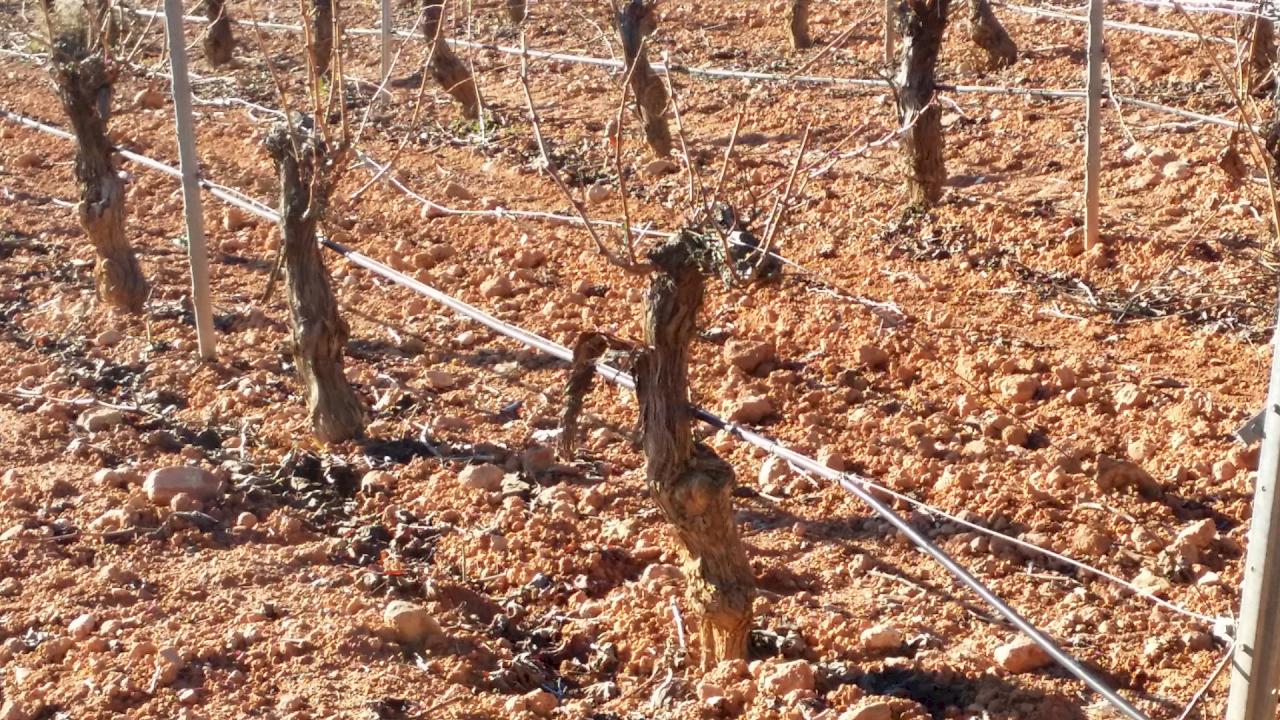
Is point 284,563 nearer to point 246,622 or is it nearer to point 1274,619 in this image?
point 246,622

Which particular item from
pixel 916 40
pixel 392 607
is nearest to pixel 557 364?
pixel 392 607

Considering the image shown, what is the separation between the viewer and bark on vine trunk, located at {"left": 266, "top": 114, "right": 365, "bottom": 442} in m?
4.90

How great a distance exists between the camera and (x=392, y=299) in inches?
→ 244

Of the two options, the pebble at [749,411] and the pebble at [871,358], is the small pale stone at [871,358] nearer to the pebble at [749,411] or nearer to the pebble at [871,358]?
the pebble at [871,358]

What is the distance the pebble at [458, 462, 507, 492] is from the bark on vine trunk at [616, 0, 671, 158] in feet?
9.89

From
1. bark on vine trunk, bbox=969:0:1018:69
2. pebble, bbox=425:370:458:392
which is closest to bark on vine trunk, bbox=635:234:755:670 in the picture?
pebble, bbox=425:370:458:392

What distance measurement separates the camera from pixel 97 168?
6035mm

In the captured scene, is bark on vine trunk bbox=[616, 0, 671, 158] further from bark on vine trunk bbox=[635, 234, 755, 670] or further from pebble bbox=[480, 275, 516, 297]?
bark on vine trunk bbox=[635, 234, 755, 670]

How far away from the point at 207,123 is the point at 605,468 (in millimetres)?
5445

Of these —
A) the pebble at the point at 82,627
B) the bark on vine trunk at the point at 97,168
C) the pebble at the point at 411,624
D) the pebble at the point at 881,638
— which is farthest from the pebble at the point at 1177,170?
the pebble at the point at 82,627

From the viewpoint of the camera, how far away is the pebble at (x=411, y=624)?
376 centimetres

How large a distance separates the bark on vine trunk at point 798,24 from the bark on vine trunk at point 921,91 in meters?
2.83

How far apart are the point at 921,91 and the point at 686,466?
3.48m

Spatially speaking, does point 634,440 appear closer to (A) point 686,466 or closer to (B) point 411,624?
(A) point 686,466
